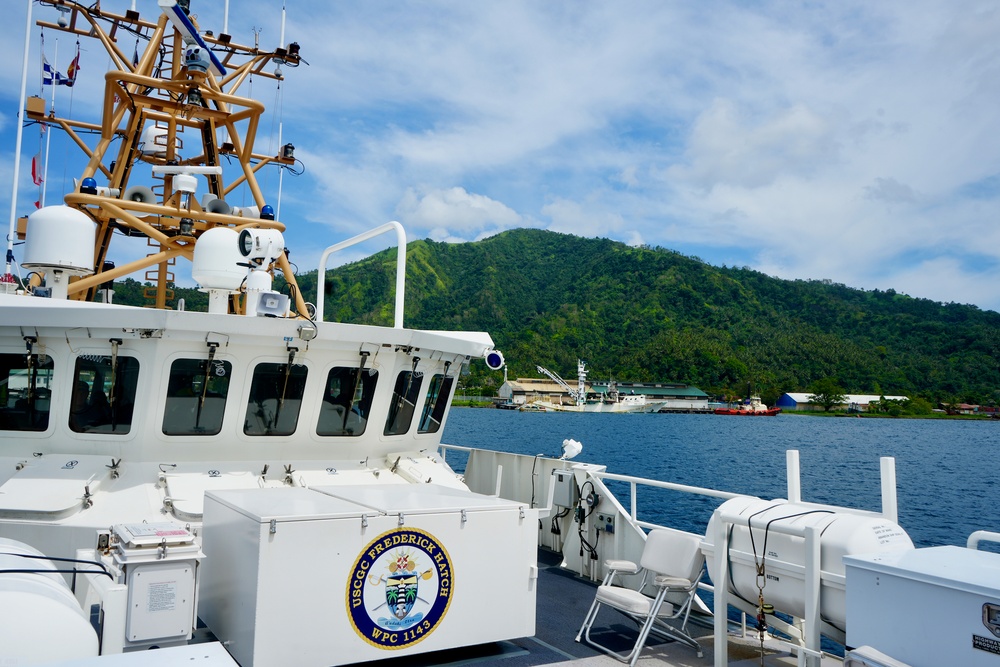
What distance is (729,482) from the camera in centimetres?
3881

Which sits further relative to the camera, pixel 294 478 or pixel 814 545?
pixel 294 478

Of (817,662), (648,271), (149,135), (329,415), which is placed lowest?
(817,662)

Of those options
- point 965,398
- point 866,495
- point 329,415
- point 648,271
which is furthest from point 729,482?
point 648,271

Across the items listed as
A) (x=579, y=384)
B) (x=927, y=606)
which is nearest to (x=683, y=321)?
(x=579, y=384)

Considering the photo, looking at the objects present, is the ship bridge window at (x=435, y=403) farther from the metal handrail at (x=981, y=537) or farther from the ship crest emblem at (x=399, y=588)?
the metal handrail at (x=981, y=537)

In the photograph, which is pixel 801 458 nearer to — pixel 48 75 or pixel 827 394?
pixel 48 75

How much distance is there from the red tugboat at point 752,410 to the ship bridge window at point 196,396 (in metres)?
Result: 110

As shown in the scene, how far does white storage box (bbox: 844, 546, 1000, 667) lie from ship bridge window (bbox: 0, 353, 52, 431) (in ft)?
21.3

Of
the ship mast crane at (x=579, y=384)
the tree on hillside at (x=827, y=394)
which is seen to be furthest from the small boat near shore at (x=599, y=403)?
the tree on hillside at (x=827, y=394)

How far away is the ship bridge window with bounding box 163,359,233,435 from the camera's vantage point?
6871 mm

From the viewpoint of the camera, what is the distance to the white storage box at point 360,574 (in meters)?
4.79

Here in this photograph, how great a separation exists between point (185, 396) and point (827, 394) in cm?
10733

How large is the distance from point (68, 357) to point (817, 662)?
249 inches

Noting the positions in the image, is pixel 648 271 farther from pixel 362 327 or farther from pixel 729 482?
pixel 362 327
